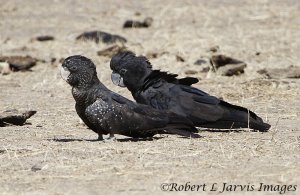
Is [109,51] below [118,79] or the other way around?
below

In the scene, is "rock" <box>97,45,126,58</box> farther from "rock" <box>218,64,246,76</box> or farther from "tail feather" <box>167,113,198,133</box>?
"tail feather" <box>167,113,198,133</box>

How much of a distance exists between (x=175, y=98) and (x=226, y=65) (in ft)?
14.0

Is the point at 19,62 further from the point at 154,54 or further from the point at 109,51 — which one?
the point at 154,54

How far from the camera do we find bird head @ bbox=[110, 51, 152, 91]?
9.21m

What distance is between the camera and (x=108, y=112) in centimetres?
826

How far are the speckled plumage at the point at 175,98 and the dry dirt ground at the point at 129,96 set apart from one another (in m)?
0.17

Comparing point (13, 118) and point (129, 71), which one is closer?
point (129, 71)

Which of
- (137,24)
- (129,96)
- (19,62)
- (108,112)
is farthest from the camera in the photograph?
(137,24)

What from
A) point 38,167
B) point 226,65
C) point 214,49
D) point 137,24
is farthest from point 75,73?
point 137,24

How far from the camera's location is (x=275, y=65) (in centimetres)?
1401

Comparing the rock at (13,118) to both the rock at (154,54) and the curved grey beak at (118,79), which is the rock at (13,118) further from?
the rock at (154,54)

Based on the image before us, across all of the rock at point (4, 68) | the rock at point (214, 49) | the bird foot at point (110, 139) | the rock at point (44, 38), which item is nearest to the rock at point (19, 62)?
the rock at point (4, 68)

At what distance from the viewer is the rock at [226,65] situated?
13141mm

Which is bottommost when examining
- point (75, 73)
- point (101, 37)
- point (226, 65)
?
point (101, 37)
